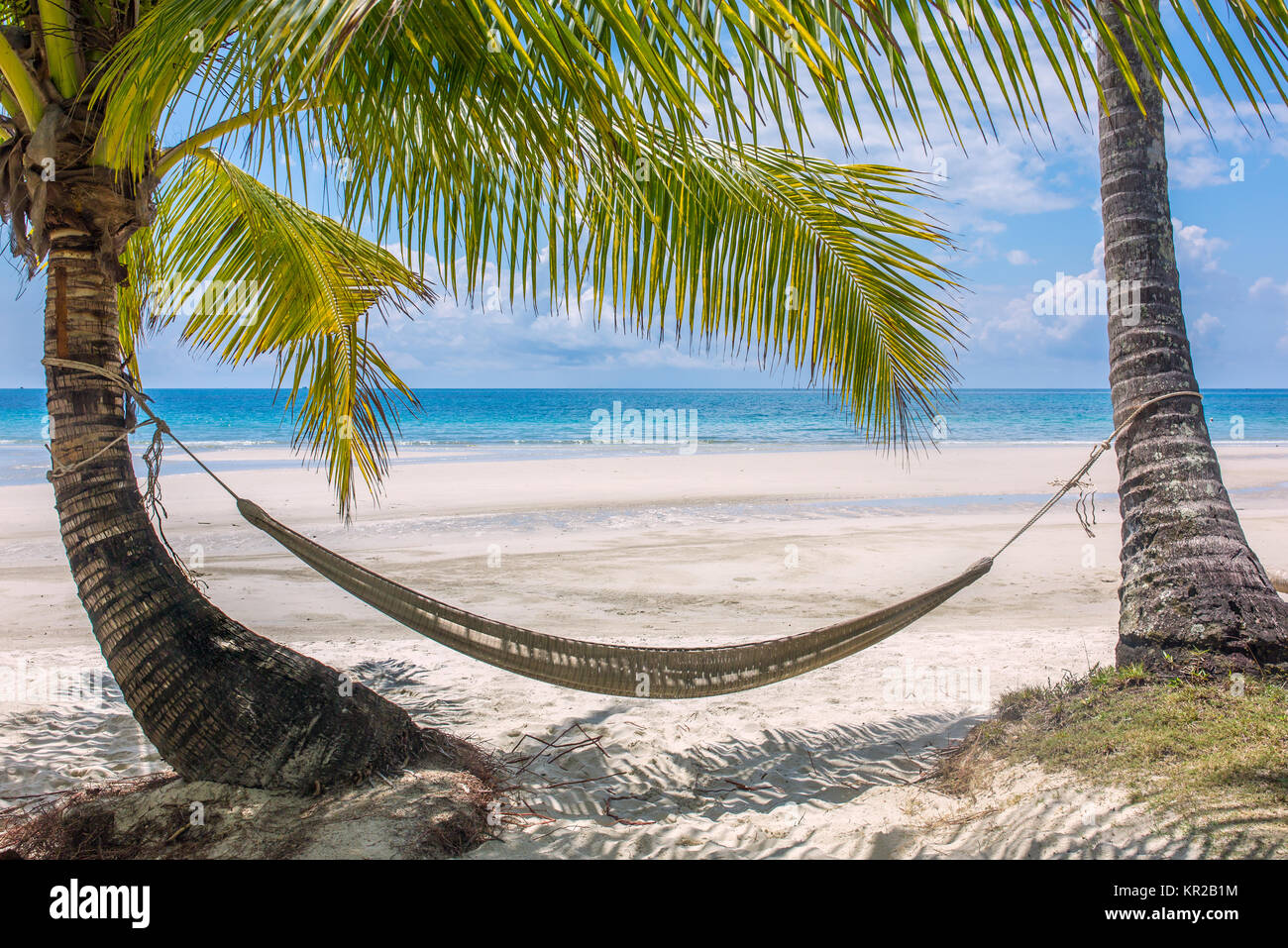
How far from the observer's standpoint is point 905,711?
364cm

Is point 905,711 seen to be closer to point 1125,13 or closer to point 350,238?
point 1125,13

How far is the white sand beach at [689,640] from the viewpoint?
2.57 metres

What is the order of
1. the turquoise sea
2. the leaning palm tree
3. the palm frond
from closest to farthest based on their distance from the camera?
the leaning palm tree → the palm frond → the turquoise sea

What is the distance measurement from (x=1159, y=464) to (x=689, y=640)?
2.58 meters

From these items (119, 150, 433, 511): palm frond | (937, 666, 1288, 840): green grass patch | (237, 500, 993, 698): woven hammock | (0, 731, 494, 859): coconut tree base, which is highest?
(119, 150, 433, 511): palm frond

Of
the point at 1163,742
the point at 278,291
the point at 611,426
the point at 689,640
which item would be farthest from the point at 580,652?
the point at 611,426

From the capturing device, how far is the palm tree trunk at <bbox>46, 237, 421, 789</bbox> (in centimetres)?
249

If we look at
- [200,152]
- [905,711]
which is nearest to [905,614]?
[905,711]

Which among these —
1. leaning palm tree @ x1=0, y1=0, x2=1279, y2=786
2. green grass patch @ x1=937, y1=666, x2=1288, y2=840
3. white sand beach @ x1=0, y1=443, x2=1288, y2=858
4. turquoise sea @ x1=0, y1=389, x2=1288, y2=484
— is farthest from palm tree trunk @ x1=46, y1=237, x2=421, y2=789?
turquoise sea @ x1=0, y1=389, x2=1288, y2=484

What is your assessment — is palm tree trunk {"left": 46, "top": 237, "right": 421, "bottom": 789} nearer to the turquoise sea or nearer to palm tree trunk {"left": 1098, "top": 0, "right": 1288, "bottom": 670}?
palm tree trunk {"left": 1098, "top": 0, "right": 1288, "bottom": 670}

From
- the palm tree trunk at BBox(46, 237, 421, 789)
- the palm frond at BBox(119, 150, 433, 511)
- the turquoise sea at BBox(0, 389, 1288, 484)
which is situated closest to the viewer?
the palm tree trunk at BBox(46, 237, 421, 789)

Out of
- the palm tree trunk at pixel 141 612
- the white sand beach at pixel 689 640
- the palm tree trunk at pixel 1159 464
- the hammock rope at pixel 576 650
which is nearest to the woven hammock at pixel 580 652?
the hammock rope at pixel 576 650

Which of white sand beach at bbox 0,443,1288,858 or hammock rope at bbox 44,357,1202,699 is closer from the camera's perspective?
hammock rope at bbox 44,357,1202,699

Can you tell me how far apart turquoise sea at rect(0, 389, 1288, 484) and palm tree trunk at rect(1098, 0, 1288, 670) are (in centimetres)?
1209
